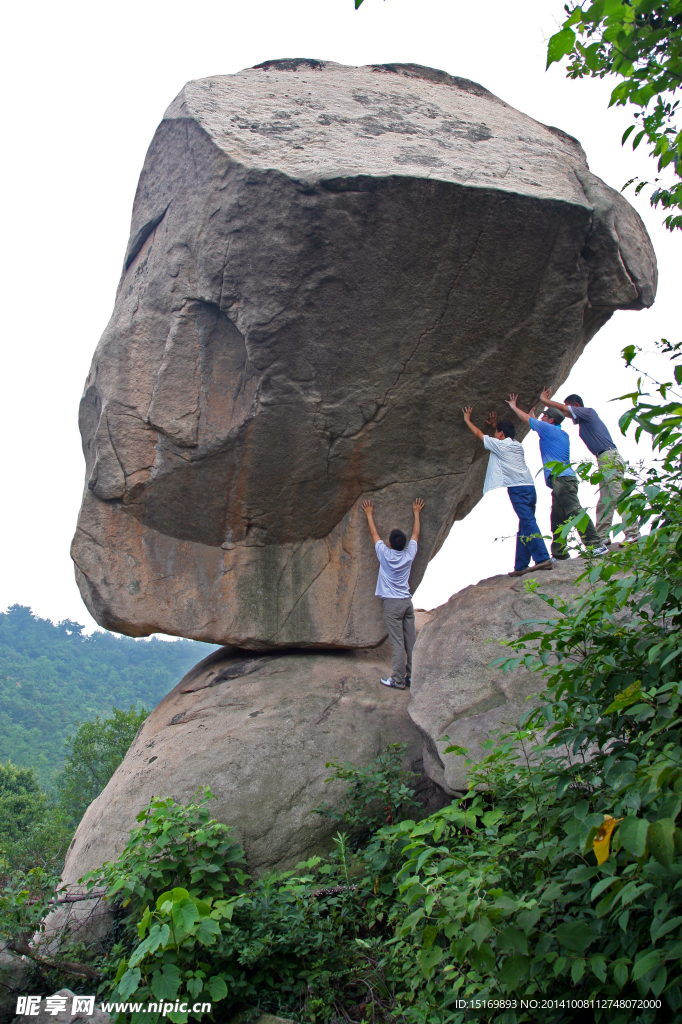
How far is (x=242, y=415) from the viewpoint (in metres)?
5.57

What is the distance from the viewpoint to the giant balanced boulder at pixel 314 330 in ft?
16.7

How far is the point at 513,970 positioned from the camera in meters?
2.26

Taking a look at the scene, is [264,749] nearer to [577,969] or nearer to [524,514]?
[524,514]

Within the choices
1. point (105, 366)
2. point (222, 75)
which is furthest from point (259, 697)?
point (222, 75)

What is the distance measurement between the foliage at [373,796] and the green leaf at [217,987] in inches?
48.3

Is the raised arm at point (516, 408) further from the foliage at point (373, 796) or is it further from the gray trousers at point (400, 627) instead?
the foliage at point (373, 796)

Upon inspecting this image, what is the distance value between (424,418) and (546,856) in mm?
3954

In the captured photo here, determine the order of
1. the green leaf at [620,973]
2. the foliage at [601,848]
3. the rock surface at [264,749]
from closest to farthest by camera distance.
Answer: the foliage at [601,848] < the green leaf at [620,973] < the rock surface at [264,749]

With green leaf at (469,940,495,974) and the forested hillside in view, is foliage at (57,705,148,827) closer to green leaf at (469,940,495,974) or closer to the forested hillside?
the forested hillside

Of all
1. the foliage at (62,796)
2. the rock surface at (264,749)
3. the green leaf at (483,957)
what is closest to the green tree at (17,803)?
the foliage at (62,796)

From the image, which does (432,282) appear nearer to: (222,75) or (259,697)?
(222,75)

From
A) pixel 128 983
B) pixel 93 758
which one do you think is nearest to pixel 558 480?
pixel 128 983

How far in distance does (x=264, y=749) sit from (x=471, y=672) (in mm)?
1578

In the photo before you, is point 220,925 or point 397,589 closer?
point 220,925
